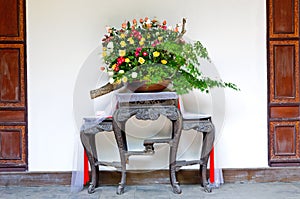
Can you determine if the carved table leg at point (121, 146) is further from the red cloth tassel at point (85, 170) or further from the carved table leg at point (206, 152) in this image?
the carved table leg at point (206, 152)

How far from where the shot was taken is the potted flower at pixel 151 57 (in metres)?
3.80

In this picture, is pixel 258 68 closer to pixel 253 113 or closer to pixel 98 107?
pixel 253 113

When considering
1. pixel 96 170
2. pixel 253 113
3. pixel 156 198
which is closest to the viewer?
pixel 156 198

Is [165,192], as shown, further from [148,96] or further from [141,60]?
[141,60]

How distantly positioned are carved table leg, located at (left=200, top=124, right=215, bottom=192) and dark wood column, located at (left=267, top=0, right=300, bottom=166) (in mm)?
786

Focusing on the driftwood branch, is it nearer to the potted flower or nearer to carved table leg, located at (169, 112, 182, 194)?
the potted flower

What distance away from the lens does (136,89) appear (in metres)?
3.94

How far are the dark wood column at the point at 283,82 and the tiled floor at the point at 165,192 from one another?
36cm

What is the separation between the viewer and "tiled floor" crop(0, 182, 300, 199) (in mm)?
3887

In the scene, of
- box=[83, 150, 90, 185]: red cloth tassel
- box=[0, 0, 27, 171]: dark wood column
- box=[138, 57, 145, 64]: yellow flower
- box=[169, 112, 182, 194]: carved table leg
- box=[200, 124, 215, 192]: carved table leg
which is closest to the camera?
box=[138, 57, 145, 64]: yellow flower

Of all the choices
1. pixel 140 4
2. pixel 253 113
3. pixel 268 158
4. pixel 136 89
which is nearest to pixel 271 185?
pixel 268 158

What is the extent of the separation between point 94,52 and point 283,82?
6.49 feet

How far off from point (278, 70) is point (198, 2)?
109cm

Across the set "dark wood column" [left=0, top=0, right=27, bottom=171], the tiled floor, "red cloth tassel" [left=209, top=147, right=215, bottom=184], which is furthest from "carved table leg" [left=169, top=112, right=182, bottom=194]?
"dark wood column" [left=0, top=0, right=27, bottom=171]
